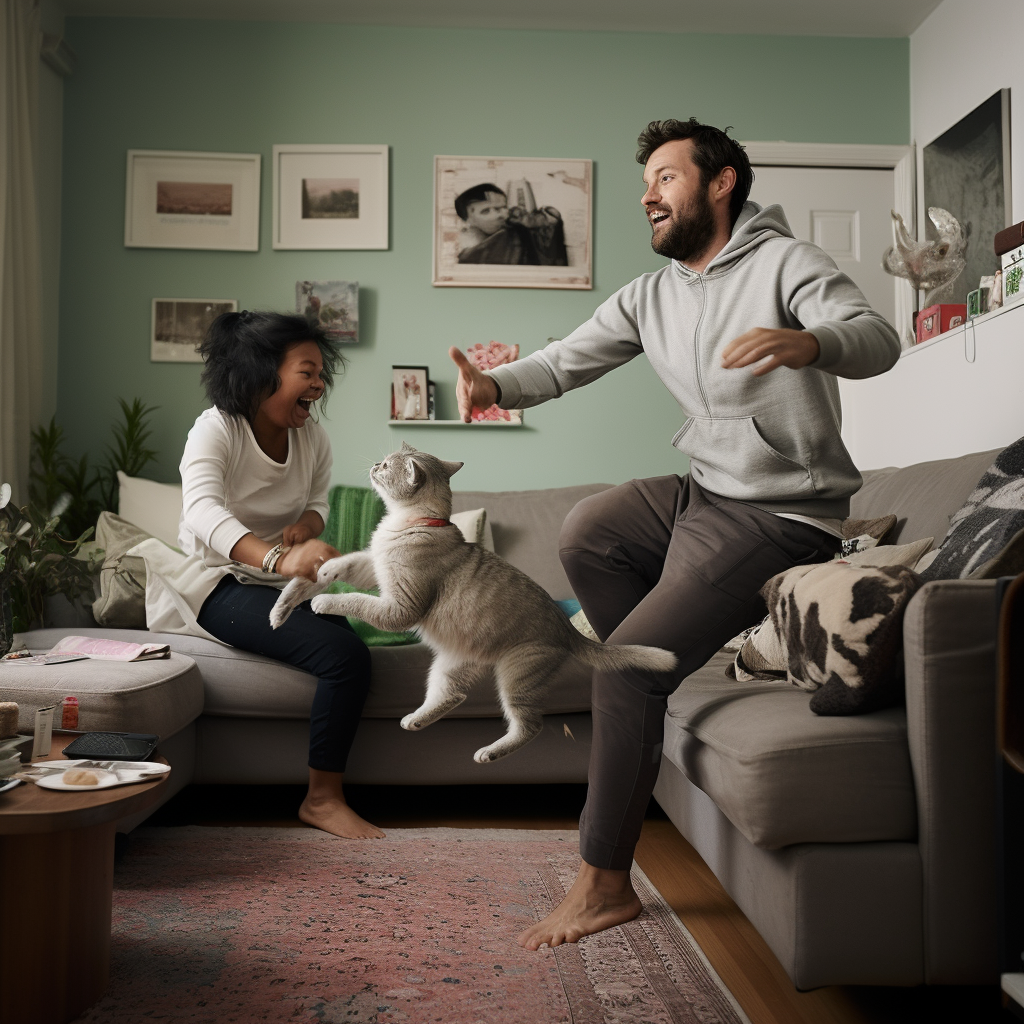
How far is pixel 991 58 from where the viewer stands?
12.2 feet

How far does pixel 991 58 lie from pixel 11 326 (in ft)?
13.2

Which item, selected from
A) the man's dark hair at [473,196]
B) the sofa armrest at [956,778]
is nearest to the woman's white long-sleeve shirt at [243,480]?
the sofa armrest at [956,778]

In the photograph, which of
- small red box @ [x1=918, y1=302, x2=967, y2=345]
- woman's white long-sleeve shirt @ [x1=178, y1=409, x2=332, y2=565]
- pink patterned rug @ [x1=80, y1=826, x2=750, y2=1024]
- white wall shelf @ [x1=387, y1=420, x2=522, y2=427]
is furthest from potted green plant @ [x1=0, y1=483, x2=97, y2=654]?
small red box @ [x1=918, y1=302, x2=967, y2=345]

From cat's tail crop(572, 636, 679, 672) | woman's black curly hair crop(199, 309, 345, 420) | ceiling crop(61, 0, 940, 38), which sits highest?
ceiling crop(61, 0, 940, 38)

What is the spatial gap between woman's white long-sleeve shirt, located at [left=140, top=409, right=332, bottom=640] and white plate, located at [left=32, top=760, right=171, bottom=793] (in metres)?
0.42

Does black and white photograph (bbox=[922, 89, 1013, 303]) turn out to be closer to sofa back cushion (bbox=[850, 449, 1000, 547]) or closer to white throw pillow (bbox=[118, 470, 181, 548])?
sofa back cushion (bbox=[850, 449, 1000, 547])

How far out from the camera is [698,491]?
180 centimetres

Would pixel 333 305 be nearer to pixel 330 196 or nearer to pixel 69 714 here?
pixel 330 196

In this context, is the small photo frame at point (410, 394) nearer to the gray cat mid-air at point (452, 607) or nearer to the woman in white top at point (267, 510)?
the woman in white top at point (267, 510)

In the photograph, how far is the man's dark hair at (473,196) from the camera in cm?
420

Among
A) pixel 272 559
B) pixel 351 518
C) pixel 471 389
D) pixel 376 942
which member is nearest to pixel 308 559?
pixel 272 559

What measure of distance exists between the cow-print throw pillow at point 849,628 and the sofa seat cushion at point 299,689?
106 cm

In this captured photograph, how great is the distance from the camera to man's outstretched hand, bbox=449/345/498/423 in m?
1.50

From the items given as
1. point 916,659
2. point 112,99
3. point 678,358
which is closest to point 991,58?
point 678,358
